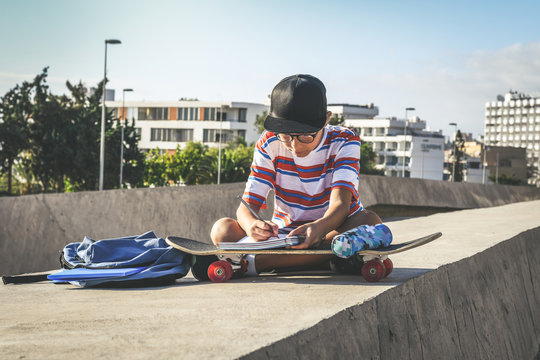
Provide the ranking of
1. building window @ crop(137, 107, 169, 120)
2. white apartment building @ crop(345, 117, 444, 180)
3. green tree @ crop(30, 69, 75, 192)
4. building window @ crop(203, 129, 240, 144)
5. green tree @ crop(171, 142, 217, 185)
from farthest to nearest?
1. white apartment building @ crop(345, 117, 444, 180)
2. building window @ crop(137, 107, 169, 120)
3. building window @ crop(203, 129, 240, 144)
4. green tree @ crop(171, 142, 217, 185)
5. green tree @ crop(30, 69, 75, 192)

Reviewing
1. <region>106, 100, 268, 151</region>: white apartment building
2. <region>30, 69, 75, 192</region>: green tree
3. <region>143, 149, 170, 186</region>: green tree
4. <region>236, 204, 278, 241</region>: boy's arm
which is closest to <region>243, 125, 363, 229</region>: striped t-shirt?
<region>236, 204, 278, 241</region>: boy's arm

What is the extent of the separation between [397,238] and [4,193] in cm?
4357

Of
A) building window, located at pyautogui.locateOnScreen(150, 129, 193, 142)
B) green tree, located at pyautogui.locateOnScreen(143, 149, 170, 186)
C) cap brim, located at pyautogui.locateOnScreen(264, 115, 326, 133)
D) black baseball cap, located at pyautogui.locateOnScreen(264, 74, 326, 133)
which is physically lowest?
green tree, located at pyautogui.locateOnScreen(143, 149, 170, 186)

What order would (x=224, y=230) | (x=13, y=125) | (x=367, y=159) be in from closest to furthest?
(x=224, y=230) → (x=13, y=125) → (x=367, y=159)

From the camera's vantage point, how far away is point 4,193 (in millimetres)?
47438

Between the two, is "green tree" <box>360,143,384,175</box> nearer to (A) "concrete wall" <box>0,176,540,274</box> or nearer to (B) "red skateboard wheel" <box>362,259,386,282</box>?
(A) "concrete wall" <box>0,176,540,274</box>

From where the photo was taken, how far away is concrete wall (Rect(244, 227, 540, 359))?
9.23ft

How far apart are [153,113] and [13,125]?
83.5m

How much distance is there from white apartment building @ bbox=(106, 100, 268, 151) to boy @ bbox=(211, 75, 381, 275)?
11796 cm

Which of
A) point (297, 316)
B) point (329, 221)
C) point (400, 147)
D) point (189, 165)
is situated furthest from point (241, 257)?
point (400, 147)

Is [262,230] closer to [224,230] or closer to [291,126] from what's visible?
[224,230]

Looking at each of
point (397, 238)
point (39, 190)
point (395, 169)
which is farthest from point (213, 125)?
point (397, 238)

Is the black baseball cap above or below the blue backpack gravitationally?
above

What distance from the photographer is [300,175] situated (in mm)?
4762
